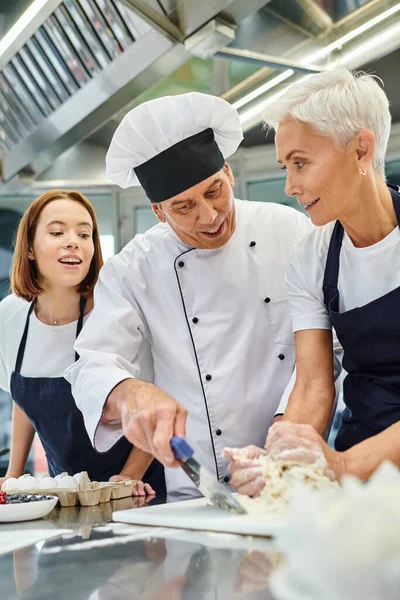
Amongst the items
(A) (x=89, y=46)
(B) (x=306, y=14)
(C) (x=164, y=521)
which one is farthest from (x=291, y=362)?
(A) (x=89, y=46)

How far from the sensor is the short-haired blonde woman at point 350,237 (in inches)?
61.6

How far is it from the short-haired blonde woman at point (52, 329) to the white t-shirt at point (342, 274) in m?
0.95

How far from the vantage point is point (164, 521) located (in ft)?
4.08

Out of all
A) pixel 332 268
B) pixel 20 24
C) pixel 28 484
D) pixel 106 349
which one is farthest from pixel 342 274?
pixel 20 24

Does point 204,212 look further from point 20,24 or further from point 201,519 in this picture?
point 20,24

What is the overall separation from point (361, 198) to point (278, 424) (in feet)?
1.93

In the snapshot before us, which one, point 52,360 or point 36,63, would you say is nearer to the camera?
point 52,360

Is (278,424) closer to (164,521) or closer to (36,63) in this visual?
(164,521)

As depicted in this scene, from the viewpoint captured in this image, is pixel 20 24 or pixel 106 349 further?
pixel 20 24

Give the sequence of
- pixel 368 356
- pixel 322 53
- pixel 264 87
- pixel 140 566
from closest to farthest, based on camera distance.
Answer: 1. pixel 140 566
2. pixel 368 356
3. pixel 322 53
4. pixel 264 87

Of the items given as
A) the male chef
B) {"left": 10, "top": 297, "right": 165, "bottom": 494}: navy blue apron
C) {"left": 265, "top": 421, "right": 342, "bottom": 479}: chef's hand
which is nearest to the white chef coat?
the male chef

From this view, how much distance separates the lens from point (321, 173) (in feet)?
5.19

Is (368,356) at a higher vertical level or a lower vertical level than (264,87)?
lower

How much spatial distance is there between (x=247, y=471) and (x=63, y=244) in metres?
1.49
